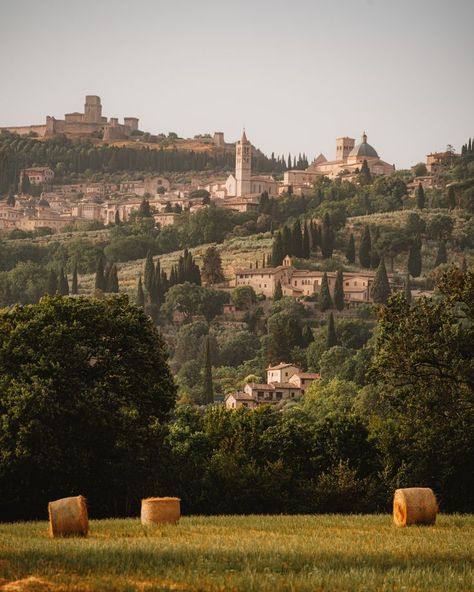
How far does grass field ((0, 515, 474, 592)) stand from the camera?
1822 centimetres


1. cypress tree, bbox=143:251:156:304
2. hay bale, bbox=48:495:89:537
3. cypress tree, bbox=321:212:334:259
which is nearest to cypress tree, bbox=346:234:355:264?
cypress tree, bbox=321:212:334:259

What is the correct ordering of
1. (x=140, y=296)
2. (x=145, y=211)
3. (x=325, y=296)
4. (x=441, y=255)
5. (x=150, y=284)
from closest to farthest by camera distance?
(x=325, y=296)
(x=140, y=296)
(x=150, y=284)
(x=441, y=255)
(x=145, y=211)

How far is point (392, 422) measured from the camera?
128ft

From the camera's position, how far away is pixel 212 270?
143 m

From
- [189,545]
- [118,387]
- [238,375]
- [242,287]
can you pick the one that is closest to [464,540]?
[189,545]

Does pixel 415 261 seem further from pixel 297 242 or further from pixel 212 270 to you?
pixel 212 270

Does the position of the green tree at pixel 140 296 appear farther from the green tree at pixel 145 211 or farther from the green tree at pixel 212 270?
the green tree at pixel 145 211

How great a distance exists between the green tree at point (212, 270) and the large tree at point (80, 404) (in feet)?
346

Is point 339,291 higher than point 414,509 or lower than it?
higher

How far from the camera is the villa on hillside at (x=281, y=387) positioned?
103938 millimetres

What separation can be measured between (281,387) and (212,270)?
38.2 m

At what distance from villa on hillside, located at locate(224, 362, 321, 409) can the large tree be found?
2558 inches

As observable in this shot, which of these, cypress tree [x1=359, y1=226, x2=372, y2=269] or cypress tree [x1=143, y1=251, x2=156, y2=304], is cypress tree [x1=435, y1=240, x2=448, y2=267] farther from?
cypress tree [x1=143, y1=251, x2=156, y2=304]

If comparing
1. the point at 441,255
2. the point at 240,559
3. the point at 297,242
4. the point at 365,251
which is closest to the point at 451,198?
the point at 441,255
